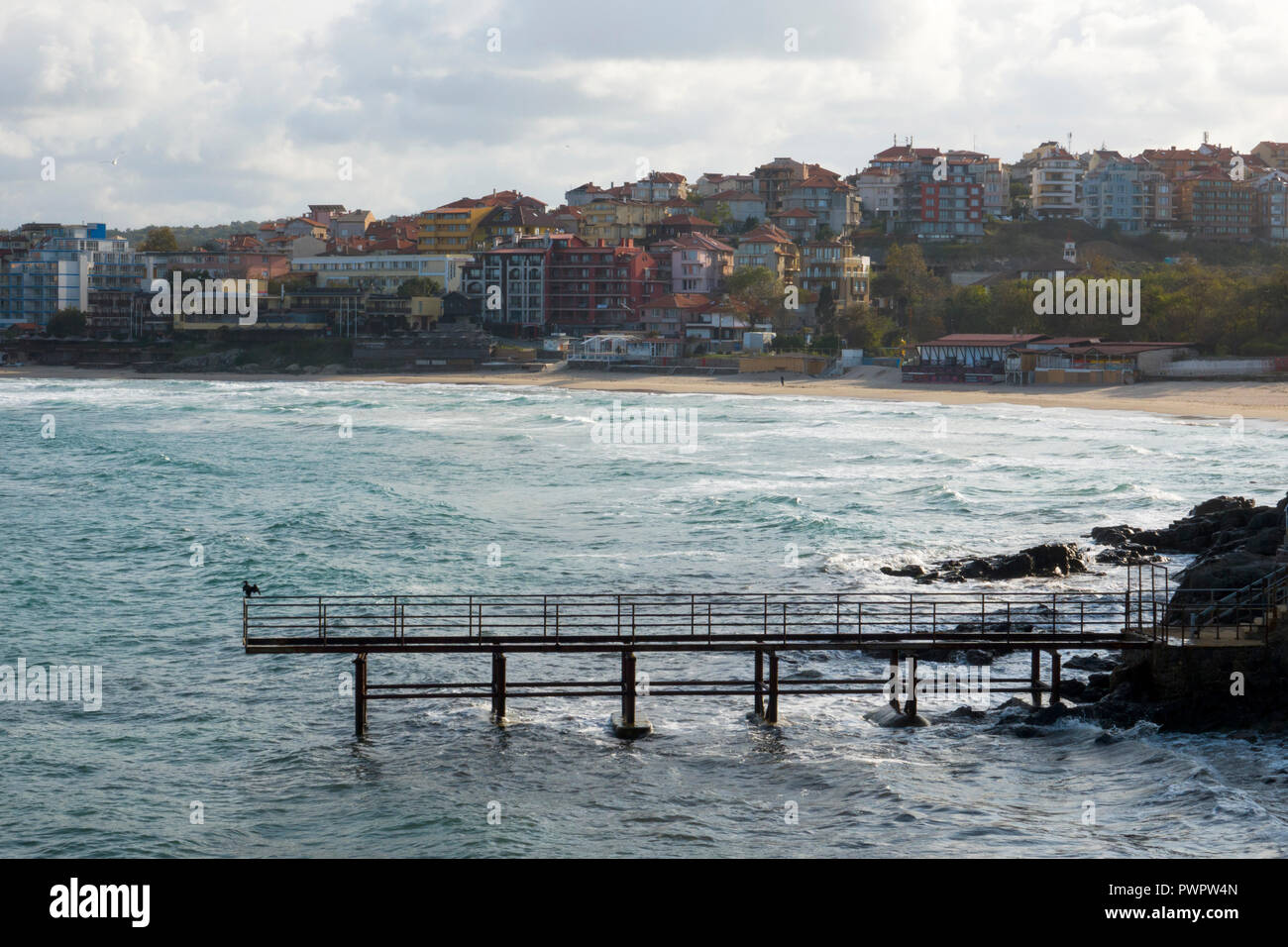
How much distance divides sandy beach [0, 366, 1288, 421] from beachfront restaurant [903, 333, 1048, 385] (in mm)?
1927

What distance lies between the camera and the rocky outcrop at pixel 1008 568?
30672mm

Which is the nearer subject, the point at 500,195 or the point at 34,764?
the point at 34,764

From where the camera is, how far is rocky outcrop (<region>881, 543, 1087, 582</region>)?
101 feet

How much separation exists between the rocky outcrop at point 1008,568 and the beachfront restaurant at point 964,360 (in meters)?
60.0

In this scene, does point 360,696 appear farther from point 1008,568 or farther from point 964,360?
point 964,360

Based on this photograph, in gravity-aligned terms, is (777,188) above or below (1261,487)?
above

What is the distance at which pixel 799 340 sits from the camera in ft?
342

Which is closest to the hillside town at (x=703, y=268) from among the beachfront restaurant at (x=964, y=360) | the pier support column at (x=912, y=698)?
the beachfront restaurant at (x=964, y=360)

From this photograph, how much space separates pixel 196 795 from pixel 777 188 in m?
136

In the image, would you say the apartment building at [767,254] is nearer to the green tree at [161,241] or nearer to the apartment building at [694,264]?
the apartment building at [694,264]
